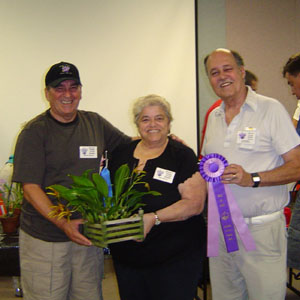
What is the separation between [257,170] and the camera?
167 cm

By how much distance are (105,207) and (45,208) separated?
0.38 m

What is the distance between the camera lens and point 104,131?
2.14 m

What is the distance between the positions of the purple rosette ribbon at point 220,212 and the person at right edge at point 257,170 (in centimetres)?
3

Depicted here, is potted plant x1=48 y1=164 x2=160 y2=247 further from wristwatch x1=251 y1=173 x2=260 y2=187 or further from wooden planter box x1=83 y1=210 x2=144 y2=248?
wristwatch x1=251 y1=173 x2=260 y2=187

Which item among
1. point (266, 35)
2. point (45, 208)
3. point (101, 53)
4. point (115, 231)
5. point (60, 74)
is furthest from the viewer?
point (266, 35)

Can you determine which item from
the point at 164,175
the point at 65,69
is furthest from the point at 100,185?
the point at 65,69

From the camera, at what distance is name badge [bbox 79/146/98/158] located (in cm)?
191

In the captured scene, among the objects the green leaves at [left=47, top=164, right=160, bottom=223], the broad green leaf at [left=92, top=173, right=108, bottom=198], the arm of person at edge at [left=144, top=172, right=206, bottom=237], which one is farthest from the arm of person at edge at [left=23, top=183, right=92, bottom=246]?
the arm of person at edge at [left=144, top=172, right=206, bottom=237]

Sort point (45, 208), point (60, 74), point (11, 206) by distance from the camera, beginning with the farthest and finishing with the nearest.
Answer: point (11, 206) → point (60, 74) → point (45, 208)

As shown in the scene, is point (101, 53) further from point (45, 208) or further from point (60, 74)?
point (45, 208)

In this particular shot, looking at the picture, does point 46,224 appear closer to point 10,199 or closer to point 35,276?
point 35,276

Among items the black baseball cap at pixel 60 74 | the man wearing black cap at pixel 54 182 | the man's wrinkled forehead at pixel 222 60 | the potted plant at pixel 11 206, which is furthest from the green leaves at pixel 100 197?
the potted plant at pixel 11 206

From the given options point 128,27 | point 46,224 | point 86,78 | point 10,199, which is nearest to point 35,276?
point 46,224

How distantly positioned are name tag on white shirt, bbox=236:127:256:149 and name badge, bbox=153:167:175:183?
368 mm
